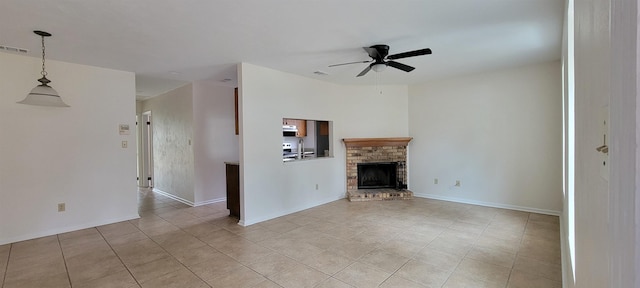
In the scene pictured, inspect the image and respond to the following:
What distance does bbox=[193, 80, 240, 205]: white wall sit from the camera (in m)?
5.58

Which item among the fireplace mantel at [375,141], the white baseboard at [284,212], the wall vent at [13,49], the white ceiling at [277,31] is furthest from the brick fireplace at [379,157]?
the wall vent at [13,49]

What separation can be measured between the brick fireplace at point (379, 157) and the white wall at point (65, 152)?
13.2ft

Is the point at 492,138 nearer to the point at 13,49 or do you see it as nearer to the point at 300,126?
the point at 300,126

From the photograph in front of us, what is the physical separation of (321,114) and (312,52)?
1.94m

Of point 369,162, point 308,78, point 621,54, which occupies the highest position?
point 308,78

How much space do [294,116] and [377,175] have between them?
8.12 feet

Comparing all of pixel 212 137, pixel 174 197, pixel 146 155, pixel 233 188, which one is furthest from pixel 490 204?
pixel 146 155

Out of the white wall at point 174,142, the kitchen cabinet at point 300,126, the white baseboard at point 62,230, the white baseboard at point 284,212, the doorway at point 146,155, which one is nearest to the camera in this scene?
the white baseboard at point 62,230

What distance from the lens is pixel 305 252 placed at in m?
3.16

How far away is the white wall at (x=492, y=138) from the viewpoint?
4.49 m

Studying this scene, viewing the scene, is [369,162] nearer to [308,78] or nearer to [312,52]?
[308,78]

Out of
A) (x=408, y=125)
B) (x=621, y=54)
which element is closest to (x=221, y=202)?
(x=408, y=125)

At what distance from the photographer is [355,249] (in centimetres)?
321

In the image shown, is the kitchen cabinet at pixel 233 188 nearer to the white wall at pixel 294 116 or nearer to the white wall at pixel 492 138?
the white wall at pixel 294 116
